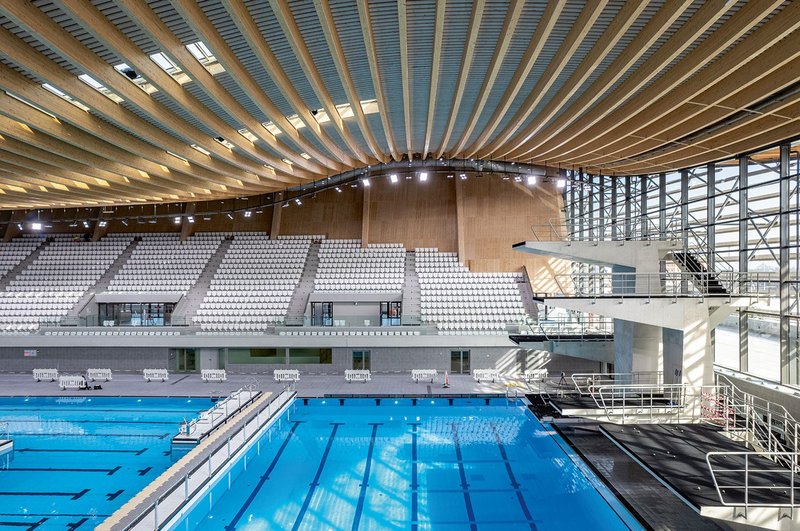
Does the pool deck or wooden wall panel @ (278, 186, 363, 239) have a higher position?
wooden wall panel @ (278, 186, 363, 239)

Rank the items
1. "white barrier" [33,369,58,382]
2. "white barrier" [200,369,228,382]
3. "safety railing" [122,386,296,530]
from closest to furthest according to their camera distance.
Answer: "safety railing" [122,386,296,530], "white barrier" [200,369,228,382], "white barrier" [33,369,58,382]

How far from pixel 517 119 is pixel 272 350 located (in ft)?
45.0

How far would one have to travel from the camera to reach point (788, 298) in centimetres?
1235

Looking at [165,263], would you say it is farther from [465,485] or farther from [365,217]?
[465,485]

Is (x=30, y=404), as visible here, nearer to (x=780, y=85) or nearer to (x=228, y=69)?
(x=228, y=69)

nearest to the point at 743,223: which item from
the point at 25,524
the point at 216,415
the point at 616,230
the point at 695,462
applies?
the point at 616,230

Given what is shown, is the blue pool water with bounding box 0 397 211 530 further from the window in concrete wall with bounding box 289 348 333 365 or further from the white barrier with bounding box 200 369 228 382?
the window in concrete wall with bounding box 289 348 333 365

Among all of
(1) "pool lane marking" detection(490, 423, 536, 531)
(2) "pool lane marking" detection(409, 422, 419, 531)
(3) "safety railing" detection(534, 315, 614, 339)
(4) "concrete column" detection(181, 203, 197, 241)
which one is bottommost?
(1) "pool lane marking" detection(490, 423, 536, 531)

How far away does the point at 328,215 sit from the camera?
28500 mm

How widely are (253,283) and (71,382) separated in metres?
8.71

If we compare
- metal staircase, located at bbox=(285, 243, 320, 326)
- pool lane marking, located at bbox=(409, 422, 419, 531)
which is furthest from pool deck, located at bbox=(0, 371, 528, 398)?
pool lane marking, located at bbox=(409, 422, 419, 531)

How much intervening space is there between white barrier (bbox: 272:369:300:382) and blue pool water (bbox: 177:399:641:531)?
3670 millimetres

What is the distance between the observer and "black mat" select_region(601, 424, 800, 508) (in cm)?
642

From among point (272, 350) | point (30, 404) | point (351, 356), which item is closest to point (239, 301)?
point (272, 350)
